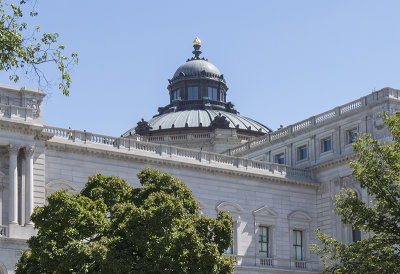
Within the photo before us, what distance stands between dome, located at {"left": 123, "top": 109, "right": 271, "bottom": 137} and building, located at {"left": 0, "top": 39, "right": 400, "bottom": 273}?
19.8 meters

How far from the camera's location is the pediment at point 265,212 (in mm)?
70625

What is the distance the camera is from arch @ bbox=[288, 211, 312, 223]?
7272cm

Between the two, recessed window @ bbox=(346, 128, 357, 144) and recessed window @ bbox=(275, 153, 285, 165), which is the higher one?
recessed window @ bbox=(346, 128, 357, 144)

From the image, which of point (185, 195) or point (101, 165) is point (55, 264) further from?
point (101, 165)

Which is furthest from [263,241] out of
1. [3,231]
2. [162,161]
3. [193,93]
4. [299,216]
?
[193,93]

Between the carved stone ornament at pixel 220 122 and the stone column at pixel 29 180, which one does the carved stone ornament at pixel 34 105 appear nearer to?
the stone column at pixel 29 180

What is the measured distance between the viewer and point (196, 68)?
110 m

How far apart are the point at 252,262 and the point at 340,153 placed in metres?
11.4

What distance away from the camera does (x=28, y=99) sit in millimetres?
59469

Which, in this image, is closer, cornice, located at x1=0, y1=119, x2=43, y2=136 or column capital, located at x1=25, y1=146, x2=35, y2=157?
cornice, located at x1=0, y1=119, x2=43, y2=136

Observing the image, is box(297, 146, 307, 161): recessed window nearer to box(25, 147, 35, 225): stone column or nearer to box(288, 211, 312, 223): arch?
box(288, 211, 312, 223): arch

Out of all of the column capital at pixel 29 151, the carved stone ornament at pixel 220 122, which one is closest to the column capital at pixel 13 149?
the column capital at pixel 29 151

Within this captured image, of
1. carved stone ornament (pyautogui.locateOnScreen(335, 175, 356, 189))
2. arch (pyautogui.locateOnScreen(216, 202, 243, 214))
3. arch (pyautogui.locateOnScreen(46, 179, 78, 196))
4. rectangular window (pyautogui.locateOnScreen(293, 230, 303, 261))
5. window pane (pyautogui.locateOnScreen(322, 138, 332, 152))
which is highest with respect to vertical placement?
window pane (pyautogui.locateOnScreen(322, 138, 332, 152))

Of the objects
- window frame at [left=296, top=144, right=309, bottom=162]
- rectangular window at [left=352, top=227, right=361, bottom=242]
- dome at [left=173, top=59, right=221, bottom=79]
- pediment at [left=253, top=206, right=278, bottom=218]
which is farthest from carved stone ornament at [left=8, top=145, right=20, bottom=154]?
dome at [left=173, top=59, right=221, bottom=79]
